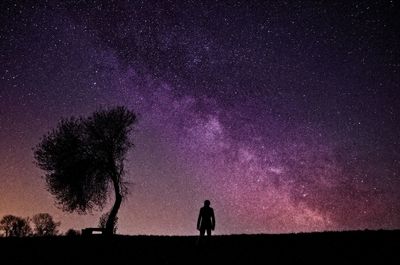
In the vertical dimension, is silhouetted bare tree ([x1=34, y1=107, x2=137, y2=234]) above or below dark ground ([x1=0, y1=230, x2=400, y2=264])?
above

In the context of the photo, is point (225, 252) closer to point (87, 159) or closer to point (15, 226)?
point (87, 159)

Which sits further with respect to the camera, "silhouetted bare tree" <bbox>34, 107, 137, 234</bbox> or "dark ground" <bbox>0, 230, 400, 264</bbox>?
"silhouetted bare tree" <bbox>34, 107, 137, 234</bbox>

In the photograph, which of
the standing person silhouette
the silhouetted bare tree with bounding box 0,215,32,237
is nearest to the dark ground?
the standing person silhouette

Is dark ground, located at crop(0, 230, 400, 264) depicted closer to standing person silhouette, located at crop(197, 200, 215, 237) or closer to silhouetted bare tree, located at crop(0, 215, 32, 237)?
standing person silhouette, located at crop(197, 200, 215, 237)

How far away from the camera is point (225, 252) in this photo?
16.0 meters

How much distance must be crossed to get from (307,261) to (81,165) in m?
29.6

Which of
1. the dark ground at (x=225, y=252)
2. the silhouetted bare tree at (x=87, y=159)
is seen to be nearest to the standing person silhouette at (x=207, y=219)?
the dark ground at (x=225, y=252)

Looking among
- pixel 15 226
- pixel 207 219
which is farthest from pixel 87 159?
pixel 15 226

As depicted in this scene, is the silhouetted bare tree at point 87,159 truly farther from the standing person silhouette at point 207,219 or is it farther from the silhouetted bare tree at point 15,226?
the silhouetted bare tree at point 15,226

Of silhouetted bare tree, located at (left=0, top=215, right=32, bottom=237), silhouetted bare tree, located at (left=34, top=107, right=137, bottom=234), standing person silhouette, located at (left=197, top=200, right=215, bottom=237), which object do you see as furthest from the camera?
silhouetted bare tree, located at (left=0, top=215, right=32, bottom=237)

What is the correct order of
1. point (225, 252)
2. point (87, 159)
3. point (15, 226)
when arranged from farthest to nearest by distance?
point (15, 226) < point (87, 159) < point (225, 252)

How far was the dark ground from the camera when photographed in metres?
13.1

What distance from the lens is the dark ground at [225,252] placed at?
1306 centimetres

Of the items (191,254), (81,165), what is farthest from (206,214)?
(81,165)
